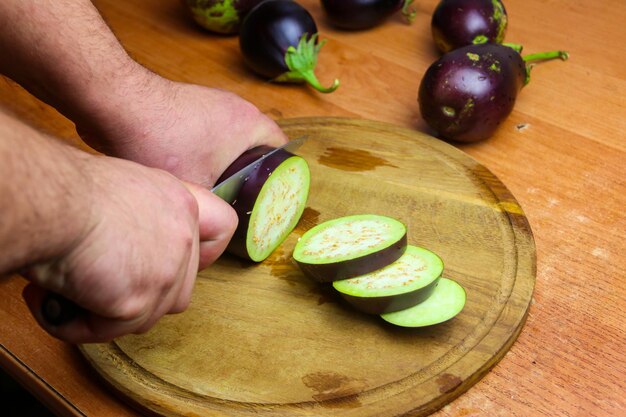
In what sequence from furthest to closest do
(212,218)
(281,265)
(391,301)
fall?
(281,265)
(391,301)
(212,218)

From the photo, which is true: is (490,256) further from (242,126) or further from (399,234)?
(242,126)

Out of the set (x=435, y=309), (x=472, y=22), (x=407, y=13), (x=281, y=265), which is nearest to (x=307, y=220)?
(x=281, y=265)

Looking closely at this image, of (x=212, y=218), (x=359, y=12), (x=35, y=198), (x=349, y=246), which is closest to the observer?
(x=35, y=198)

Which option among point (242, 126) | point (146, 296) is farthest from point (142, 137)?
point (146, 296)

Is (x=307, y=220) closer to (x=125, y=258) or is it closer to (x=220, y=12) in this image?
(x=125, y=258)

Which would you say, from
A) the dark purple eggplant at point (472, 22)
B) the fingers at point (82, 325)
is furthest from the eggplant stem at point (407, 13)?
the fingers at point (82, 325)
